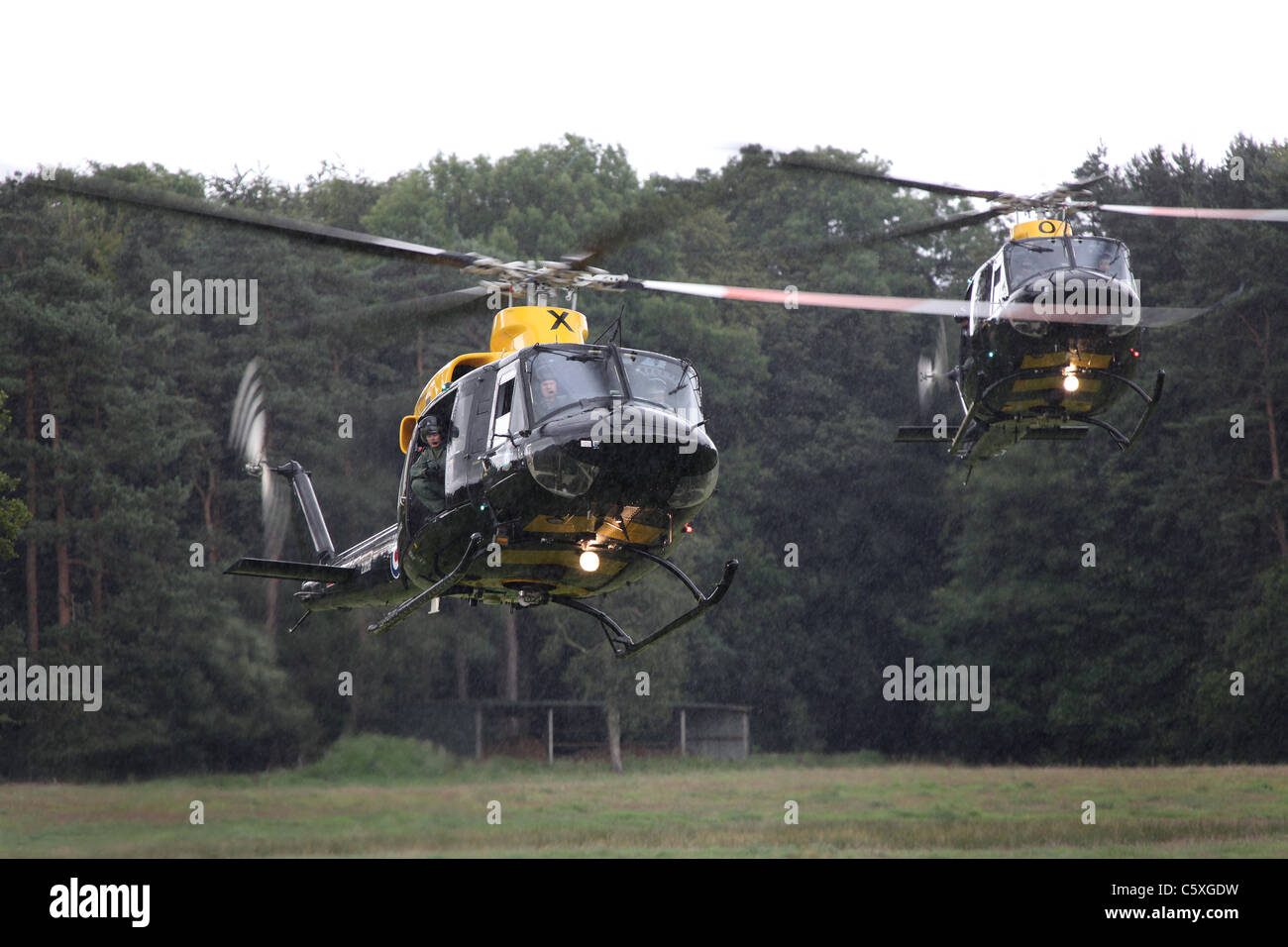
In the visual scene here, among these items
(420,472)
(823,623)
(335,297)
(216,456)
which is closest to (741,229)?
(823,623)

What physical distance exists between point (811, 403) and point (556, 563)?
128ft

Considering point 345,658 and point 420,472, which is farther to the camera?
point 345,658

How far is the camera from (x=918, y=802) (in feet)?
106

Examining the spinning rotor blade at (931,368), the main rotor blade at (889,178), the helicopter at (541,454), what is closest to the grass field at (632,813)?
the spinning rotor blade at (931,368)

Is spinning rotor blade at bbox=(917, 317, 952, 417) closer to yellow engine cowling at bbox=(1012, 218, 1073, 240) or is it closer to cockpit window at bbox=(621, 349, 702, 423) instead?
yellow engine cowling at bbox=(1012, 218, 1073, 240)

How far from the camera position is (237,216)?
11.0 meters

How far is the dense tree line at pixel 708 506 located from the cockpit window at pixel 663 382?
15797mm

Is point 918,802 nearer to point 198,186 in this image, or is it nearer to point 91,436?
point 91,436

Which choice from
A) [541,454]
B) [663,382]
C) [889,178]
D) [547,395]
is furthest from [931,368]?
[541,454]

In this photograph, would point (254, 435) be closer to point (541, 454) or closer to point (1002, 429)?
point (541, 454)

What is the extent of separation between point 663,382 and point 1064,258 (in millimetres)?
5832

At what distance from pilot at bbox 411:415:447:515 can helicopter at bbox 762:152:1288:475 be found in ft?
15.4

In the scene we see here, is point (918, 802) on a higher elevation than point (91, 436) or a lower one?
lower

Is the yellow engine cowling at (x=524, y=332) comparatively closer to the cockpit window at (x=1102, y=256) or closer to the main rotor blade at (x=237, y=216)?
the main rotor blade at (x=237, y=216)
